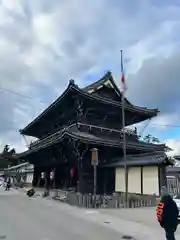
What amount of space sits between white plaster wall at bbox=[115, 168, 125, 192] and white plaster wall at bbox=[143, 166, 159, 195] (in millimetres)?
2684

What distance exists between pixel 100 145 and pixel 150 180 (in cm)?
566

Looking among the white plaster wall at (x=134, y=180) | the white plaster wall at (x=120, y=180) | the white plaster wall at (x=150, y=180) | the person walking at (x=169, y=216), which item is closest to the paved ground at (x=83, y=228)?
the person walking at (x=169, y=216)

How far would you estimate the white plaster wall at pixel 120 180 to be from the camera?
74.5ft

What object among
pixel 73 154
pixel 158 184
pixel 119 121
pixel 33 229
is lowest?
pixel 33 229

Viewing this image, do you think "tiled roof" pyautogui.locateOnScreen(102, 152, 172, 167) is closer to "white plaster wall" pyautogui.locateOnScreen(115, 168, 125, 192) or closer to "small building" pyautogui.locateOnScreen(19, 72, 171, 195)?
"small building" pyautogui.locateOnScreen(19, 72, 171, 195)

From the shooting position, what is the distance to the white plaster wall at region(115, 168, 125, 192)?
74.5ft

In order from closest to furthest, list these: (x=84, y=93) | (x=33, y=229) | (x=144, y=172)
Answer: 1. (x=33, y=229)
2. (x=144, y=172)
3. (x=84, y=93)

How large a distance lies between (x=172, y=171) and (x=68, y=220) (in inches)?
632

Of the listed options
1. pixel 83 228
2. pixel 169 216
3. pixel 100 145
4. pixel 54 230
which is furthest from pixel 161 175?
pixel 169 216

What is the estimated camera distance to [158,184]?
1903 cm

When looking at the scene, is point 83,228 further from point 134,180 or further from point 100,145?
point 100,145

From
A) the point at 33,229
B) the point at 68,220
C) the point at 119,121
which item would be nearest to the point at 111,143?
the point at 119,121

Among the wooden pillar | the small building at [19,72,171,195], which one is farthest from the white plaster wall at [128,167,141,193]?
the wooden pillar

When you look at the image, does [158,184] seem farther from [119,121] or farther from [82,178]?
[119,121]
